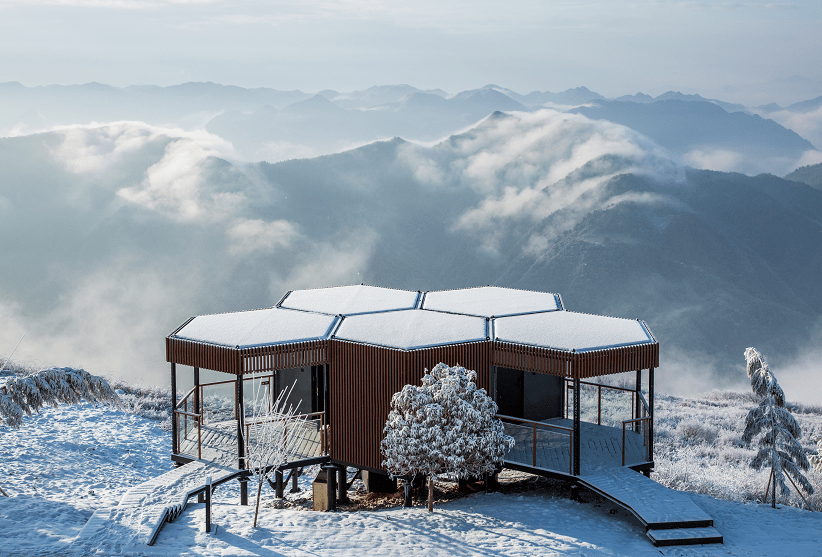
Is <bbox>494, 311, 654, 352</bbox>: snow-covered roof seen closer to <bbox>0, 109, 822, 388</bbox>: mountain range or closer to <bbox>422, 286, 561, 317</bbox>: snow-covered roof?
<bbox>422, 286, 561, 317</bbox>: snow-covered roof

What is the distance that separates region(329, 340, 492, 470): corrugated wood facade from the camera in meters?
15.0

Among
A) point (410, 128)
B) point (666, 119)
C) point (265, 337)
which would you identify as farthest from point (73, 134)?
point (265, 337)

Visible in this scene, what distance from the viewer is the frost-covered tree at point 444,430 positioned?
1345 cm

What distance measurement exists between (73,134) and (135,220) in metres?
31.7

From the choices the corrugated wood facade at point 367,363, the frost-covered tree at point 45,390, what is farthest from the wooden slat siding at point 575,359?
the frost-covered tree at point 45,390

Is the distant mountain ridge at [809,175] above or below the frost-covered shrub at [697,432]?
above

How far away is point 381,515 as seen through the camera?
14.4 meters

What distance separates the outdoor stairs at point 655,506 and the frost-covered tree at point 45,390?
10253 millimetres

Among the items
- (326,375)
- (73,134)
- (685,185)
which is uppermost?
(73,134)

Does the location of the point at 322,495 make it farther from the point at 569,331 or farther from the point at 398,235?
the point at 398,235

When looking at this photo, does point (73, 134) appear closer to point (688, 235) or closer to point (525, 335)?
point (688, 235)

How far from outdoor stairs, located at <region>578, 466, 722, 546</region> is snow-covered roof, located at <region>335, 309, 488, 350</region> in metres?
3.73

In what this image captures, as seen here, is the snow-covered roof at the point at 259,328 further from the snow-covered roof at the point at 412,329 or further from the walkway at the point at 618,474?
the walkway at the point at 618,474

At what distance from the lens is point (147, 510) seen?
13219 millimetres
